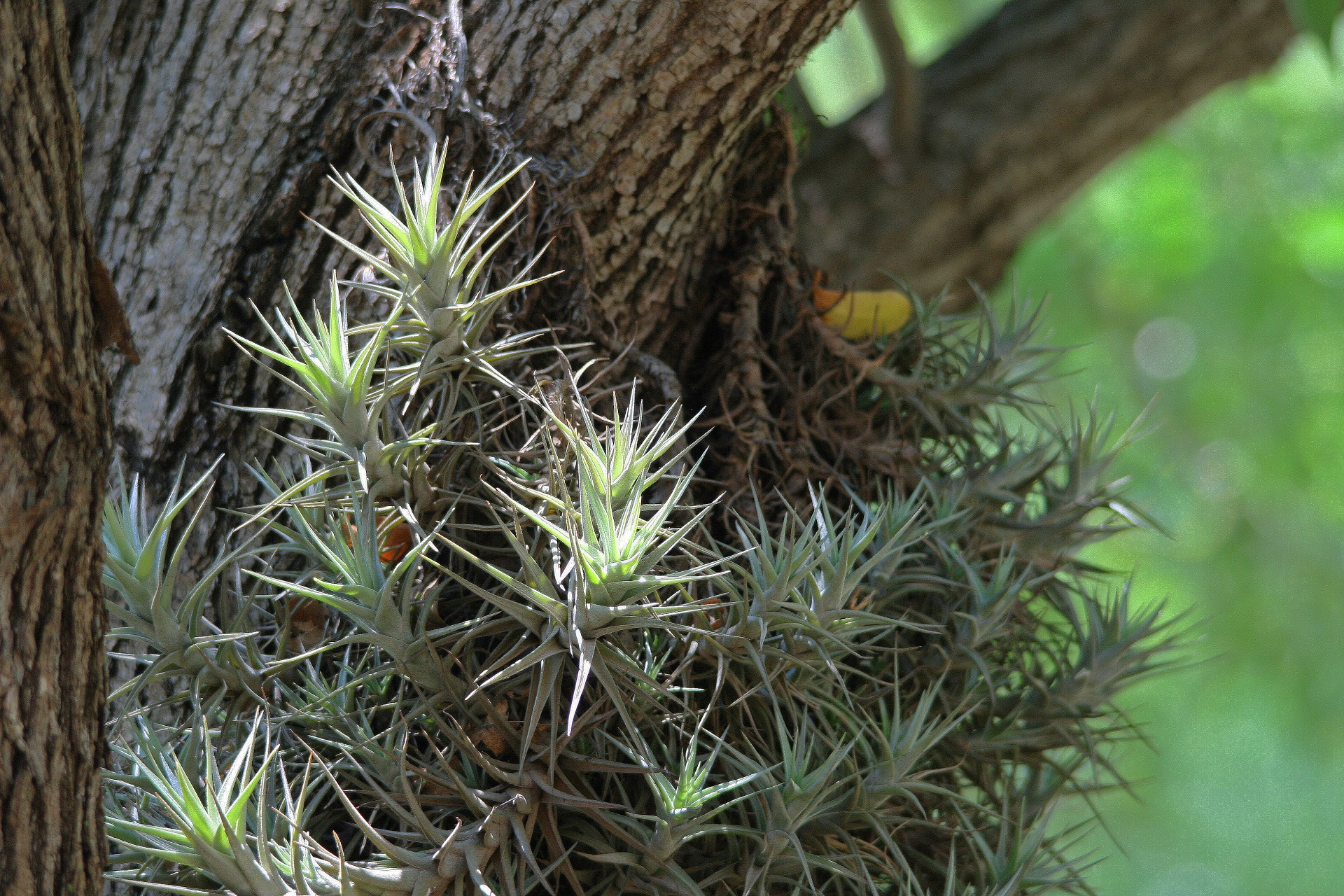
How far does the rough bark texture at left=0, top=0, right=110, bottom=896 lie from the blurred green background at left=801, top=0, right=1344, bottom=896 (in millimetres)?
1948

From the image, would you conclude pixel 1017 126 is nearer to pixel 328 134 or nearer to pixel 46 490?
pixel 328 134

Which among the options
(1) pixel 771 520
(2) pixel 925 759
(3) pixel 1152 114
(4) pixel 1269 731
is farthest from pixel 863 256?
(4) pixel 1269 731

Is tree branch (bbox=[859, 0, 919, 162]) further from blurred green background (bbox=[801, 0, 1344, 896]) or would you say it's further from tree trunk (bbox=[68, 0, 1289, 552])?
blurred green background (bbox=[801, 0, 1344, 896])

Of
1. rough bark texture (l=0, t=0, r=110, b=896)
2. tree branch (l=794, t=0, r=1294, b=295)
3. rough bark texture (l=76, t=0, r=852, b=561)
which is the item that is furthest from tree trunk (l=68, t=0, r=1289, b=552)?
tree branch (l=794, t=0, r=1294, b=295)

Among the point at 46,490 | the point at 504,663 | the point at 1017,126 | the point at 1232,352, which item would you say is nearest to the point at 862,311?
the point at 504,663

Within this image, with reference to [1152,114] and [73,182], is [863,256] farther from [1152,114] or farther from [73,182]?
[73,182]

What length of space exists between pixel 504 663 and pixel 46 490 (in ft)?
0.73

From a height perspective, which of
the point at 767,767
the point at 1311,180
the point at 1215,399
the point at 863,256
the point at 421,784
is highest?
the point at 1311,180

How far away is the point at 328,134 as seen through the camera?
769mm

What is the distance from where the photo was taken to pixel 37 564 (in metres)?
0.46

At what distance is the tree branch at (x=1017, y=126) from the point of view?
4.69ft

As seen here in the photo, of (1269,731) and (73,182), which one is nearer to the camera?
(73,182)

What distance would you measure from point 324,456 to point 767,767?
0.99 ft

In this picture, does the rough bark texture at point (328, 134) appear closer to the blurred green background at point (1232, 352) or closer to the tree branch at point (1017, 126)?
the tree branch at point (1017, 126)
